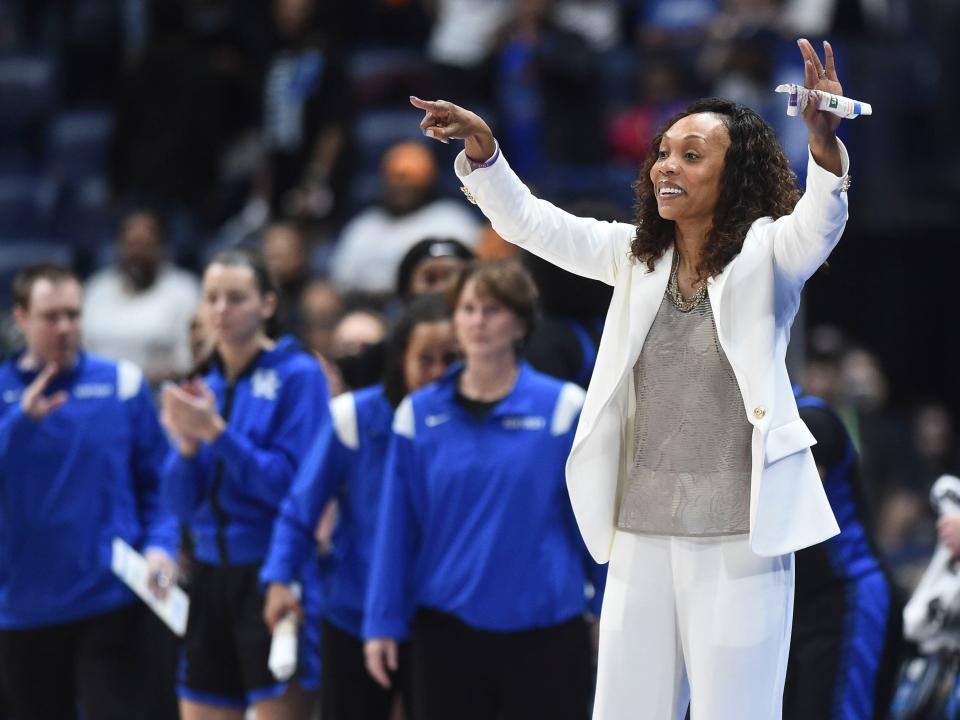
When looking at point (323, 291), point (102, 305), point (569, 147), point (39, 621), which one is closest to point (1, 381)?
point (39, 621)

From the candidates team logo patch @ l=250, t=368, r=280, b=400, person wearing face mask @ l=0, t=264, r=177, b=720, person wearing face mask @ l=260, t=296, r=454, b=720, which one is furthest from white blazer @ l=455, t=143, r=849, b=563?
person wearing face mask @ l=0, t=264, r=177, b=720

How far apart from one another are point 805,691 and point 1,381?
2.90 meters

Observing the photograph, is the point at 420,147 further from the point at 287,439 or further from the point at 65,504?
the point at 65,504

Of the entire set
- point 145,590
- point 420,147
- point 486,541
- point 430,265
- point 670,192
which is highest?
point 420,147

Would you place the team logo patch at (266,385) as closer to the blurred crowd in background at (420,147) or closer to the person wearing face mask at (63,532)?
the person wearing face mask at (63,532)

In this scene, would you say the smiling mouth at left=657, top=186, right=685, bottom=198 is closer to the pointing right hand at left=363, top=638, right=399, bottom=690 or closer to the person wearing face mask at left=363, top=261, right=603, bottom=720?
the person wearing face mask at left=363, top=261, right=603, bottom=720

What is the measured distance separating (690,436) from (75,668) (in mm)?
2970

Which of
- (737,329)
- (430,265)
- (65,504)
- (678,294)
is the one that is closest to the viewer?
(737,329)

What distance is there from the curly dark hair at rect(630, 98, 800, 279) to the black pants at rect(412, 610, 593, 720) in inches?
60.4

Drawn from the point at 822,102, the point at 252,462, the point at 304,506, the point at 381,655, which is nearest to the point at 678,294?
the point at 822,102

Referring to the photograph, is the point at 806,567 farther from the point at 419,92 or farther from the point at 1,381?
the point at 419,92

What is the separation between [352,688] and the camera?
5.21 m

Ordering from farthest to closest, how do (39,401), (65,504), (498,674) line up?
1. (65,504)
2. (39,401)
3. (498,674)

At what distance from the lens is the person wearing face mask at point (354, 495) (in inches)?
205
